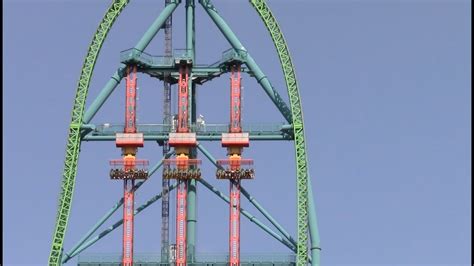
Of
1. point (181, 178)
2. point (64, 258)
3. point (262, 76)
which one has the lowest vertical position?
point (64, 258)

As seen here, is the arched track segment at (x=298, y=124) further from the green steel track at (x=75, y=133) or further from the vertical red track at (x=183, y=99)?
the green steel track at (x=75, y=133)

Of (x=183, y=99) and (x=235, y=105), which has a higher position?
(x=183, y=99)

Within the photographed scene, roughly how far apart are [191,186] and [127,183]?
4.10m

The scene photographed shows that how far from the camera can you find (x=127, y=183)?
8188 centimetres

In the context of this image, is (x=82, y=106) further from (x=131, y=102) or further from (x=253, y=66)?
(x=253, y=66)

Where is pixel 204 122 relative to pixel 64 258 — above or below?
above

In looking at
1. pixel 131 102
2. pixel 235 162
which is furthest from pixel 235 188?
pixel 131 102

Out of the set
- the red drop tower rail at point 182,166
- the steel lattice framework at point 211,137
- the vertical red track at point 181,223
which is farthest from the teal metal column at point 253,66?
the vertical red track at point 181,223

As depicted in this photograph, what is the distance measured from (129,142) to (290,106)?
1049 cm

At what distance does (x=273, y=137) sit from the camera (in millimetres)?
82938

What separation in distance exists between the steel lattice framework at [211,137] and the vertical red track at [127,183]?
24.1 inches

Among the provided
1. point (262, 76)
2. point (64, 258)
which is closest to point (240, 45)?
point (262, 76)

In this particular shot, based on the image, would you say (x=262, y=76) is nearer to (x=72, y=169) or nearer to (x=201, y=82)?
(x=201, y=82)

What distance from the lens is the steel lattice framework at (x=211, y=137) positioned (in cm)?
8069
